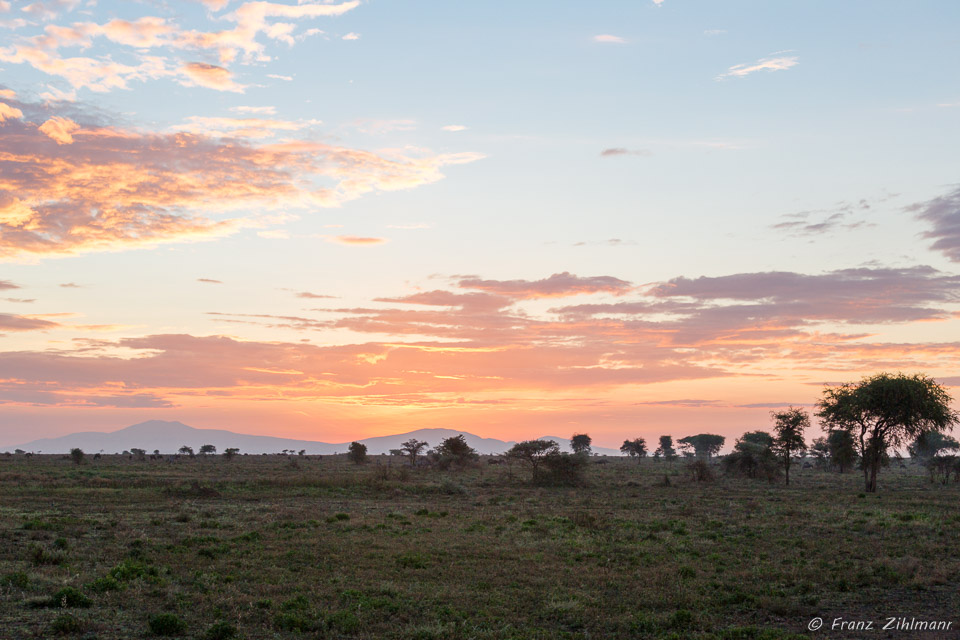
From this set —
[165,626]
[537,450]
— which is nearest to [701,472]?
[537,450]

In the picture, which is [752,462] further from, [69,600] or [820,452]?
[69,600]

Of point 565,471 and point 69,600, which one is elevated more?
point 69,600

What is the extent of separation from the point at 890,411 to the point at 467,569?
50923 millimetres

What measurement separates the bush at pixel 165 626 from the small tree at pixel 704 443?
147 meters

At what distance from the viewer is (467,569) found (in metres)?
22.1

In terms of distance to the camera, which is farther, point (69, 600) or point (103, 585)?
point (103, 585)

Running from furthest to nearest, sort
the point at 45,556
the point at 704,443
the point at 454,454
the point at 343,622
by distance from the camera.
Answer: the point at 704,443
the point at 454,454
the point at 45,556
the point at 343,622

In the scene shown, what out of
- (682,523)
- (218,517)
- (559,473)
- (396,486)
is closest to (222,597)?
(218,517)

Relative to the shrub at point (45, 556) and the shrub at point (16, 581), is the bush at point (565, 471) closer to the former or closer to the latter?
the shrub at point (45, 556)

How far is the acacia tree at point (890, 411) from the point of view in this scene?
55.8 meters

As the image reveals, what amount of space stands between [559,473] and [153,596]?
5125cm

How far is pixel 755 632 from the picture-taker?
47.7 feet

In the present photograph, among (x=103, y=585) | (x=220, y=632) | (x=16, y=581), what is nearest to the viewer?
(x=220, y=632)

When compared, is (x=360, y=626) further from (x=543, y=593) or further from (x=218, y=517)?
(x=218, y=517)
